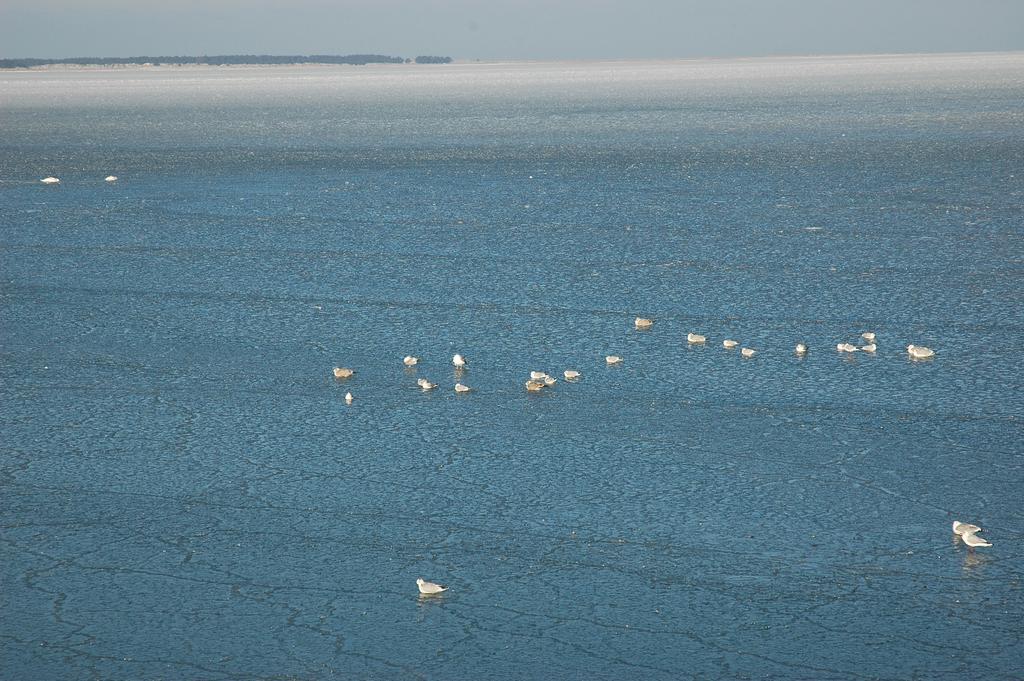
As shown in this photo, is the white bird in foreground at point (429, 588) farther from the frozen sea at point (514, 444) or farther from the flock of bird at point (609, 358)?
the flock of bird at point (609, 358)

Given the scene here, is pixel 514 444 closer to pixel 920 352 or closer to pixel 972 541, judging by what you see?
pixel 972 541

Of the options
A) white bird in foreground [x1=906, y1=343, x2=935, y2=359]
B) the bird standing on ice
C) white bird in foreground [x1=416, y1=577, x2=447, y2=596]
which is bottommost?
white bird in foreground [x1=416, y1=577, x2=447, y2=596]

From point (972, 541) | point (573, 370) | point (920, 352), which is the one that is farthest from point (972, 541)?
point (573, 370)

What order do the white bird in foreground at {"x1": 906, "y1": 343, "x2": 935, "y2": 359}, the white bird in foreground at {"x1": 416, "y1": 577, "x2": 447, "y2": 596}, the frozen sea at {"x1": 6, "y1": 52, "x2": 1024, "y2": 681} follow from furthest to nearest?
1. the white bird in foreground at {"x1": 906, "y1": 343, "x2": 935, "y2": 359}
2. the white bird in foreground at {"x1": 416, "y1": 577, "x2": 447, "y2": 596}
3. the frozen sea at {"x1": 6, "y1": 52, "x2": 1024, "y2": 681}

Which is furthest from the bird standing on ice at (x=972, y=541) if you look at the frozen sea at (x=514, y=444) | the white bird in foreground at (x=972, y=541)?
the frozen sea at (x=514, y=444)

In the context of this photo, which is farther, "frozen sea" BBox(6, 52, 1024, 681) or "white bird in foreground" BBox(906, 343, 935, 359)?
"white bird in foreground" BBox(906, 343, 935, 359)

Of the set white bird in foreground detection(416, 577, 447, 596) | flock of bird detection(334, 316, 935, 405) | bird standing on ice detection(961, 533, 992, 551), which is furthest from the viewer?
flock of bird detection(334, 316, 935, 405)

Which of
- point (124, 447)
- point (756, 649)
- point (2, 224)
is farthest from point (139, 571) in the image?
point (2, 224)

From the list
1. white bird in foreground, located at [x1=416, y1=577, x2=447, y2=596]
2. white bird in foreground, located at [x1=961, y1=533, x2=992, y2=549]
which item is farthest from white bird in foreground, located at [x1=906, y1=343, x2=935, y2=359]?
white bird in foreground, located at [x1=416, y1=577, x2=447, y2=596]

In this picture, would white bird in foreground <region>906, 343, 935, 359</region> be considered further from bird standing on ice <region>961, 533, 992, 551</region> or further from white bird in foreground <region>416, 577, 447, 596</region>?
white bird in foreground <region>416, 577, 447, 596</region>
